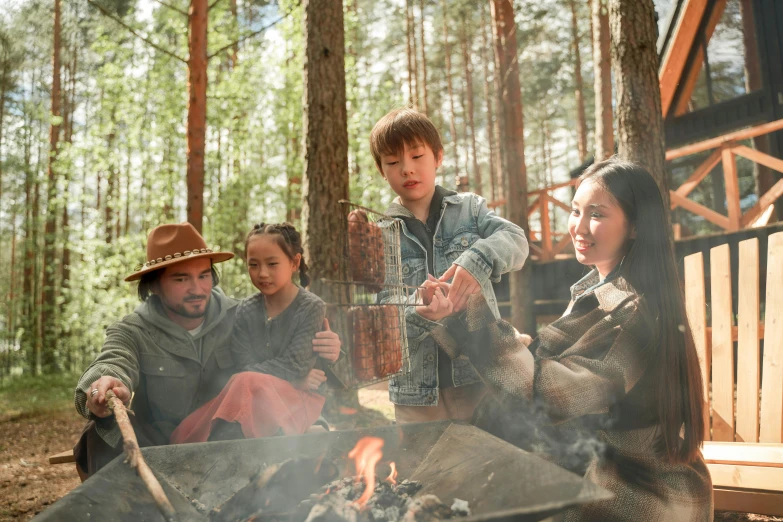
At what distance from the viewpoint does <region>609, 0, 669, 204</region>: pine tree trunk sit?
13.6 feet

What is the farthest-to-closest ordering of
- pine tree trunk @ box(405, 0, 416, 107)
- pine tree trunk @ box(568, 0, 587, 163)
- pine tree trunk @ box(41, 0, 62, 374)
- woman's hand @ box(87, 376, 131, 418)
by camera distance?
pine tree trunk @ box(568, 0, 587, 163)
pine tree trunk @ box(405, 0, 416, 107)
pine tree trunk @ box(41, 0, 62, 374)
woman's hand @ box(87, 376, 131, 418)

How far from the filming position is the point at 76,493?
62.7 inches

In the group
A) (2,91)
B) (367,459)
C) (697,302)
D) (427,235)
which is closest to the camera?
(367,459)

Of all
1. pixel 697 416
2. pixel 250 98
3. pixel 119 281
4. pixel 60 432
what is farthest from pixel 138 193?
pixel 697 416

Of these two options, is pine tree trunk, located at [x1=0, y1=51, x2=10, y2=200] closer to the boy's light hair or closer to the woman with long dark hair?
the boy's light hair

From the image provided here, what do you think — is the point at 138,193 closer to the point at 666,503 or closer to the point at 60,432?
the point at 60,432

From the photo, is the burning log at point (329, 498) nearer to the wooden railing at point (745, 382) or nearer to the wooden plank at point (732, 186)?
the wooden railing at point (745, 382)

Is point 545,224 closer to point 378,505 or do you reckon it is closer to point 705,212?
point 705,212

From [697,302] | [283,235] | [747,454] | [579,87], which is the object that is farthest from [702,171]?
[579,87]

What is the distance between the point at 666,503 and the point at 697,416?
0.98ft

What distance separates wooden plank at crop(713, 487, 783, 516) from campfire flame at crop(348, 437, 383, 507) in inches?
67.8

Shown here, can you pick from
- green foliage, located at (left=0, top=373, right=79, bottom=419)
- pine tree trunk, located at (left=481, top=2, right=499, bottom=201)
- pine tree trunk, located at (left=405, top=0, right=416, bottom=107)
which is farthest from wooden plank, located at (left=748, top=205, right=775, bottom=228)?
pine tree trunk, located at (left=481, top=2, right=499, bottom=201)

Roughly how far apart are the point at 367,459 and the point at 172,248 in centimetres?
170

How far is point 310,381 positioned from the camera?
2951 millimetres
